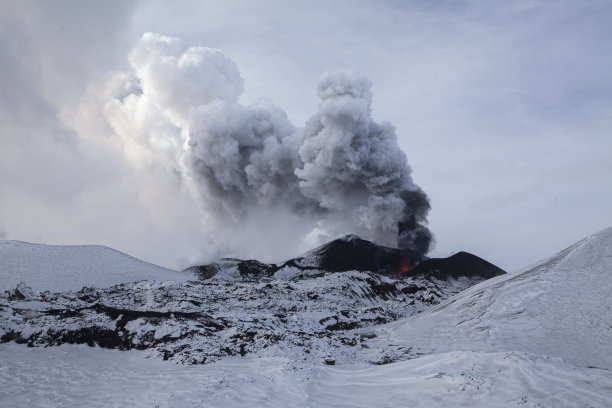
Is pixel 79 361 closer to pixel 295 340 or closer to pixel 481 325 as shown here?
pixel 295 340

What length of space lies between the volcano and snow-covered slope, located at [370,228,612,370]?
29.1 metres

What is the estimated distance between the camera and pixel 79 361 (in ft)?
56.9

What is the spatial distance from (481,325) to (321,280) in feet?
73.9

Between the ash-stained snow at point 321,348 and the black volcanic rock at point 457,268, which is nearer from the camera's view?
the ash-stained snow at point 321,348

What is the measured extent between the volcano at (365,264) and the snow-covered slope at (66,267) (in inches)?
554

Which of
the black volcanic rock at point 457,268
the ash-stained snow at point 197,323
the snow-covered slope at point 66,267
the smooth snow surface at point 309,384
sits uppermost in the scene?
the black volcanic rock at point 457,268

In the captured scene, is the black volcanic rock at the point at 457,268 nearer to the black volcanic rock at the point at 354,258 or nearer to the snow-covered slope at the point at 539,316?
the black volcanic rock at the point at 354,258

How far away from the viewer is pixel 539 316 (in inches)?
906

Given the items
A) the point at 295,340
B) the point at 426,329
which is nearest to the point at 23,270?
the point at 295,340

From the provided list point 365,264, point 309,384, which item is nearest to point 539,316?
point 309,384

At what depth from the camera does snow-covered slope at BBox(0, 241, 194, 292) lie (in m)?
35.8

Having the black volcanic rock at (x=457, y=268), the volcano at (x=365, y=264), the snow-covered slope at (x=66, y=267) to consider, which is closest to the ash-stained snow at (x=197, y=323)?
the snow-covered slope at (x=66, y=267)

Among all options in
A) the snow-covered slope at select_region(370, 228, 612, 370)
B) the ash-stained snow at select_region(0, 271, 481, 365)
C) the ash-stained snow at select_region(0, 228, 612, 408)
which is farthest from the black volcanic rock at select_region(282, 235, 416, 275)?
the snow-covered slope at select_region(370, 228, 612, 370)

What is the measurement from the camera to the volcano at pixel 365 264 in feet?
197
